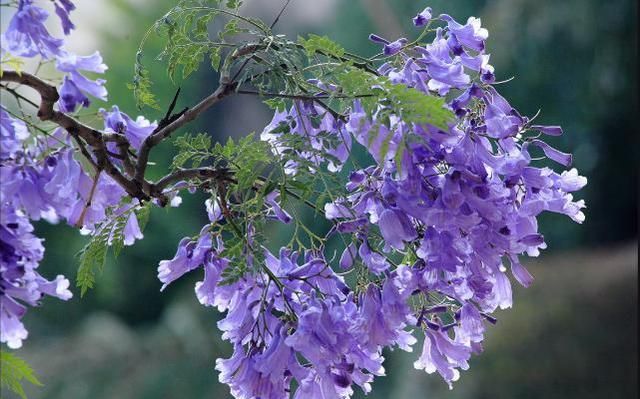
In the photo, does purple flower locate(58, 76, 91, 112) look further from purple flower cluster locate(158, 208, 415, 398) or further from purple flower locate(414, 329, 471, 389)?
purple flower locate(414, 329, 471, 389)

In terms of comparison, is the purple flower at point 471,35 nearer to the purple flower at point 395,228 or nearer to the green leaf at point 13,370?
the purple flower at point 395,228

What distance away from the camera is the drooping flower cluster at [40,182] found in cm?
46

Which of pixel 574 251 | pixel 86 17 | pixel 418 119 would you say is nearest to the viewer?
pixel 418 119

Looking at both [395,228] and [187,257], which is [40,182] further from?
[395,228]

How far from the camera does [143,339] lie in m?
3.66

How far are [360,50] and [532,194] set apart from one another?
3011 millimetres

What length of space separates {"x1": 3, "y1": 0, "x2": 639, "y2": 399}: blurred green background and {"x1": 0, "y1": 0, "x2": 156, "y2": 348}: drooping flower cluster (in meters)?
1.74

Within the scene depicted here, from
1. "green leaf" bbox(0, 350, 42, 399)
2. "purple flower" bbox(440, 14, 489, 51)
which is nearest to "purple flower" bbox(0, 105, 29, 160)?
"green leaf" bbox(0, 350, 42, 399)

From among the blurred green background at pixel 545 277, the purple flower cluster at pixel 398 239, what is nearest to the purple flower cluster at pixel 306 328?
the purple flower cluster at pixel 398 239

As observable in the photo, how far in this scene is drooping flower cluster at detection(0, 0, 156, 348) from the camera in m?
0.46

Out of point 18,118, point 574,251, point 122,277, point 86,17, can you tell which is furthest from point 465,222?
point 86,17

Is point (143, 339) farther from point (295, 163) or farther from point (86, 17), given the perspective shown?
point (295, 163)

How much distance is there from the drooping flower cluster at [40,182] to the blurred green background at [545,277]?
5.72ft

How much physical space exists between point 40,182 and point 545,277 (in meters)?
2.11
